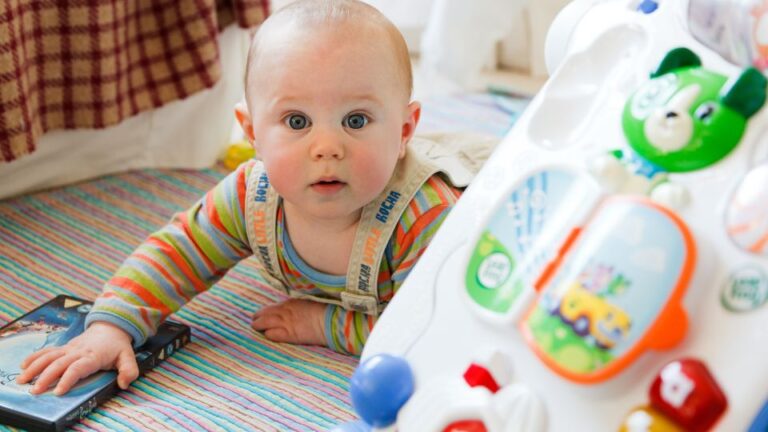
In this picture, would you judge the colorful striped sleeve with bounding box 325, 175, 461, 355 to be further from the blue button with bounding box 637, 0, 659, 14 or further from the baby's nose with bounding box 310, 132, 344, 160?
the blue button with bounding box 637, 0, 659, 14

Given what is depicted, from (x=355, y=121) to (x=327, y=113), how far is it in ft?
0.10

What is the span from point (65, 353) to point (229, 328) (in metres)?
0.18

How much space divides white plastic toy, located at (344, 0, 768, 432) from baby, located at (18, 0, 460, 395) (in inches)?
6.7

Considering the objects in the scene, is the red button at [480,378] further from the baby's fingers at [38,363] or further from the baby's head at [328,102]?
the baby's fingers at [38,363]

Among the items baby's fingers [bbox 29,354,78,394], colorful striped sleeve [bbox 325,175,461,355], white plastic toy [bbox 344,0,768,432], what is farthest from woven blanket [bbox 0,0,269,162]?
→ white plastic toy [bbox 344,0,768,432]

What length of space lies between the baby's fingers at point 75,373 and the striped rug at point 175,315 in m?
0.03

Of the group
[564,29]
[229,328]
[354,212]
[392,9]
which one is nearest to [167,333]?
[229,328]

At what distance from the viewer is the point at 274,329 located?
95 centimetres

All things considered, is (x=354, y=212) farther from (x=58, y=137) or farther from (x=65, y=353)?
(x=58, y=137)

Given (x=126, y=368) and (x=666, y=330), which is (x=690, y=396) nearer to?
(x=666, y=330)

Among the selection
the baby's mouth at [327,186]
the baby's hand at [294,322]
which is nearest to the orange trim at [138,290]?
the baby's hand at [294,322]

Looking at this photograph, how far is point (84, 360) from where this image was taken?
83cm

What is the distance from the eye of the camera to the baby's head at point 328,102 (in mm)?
811

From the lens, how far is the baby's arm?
836 millimetres
